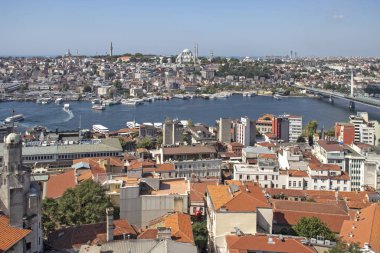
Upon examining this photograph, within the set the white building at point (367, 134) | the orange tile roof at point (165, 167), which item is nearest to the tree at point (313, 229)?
the orange tile roof at point (165, 167)

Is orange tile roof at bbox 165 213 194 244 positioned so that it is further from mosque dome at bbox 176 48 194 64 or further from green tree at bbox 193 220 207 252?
mosque dome at bbox 176 48 194 64

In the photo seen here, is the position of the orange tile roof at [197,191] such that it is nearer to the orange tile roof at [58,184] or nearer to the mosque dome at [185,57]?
the orange tile roof at [58,184]

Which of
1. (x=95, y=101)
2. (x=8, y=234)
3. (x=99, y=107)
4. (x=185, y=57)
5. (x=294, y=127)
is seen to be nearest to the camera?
(x=8, y=234)

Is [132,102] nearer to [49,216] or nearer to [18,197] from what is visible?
[49,216]

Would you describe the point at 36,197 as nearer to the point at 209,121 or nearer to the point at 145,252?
the point at 145,252

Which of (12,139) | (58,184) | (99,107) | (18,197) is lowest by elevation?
(99,107)

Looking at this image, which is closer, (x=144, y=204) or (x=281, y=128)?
(x=144, y=204)

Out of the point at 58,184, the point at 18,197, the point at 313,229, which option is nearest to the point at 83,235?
the point at 18,197

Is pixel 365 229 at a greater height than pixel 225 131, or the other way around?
pixel 365 229

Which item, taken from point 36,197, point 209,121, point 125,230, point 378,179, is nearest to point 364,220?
point 125,230
